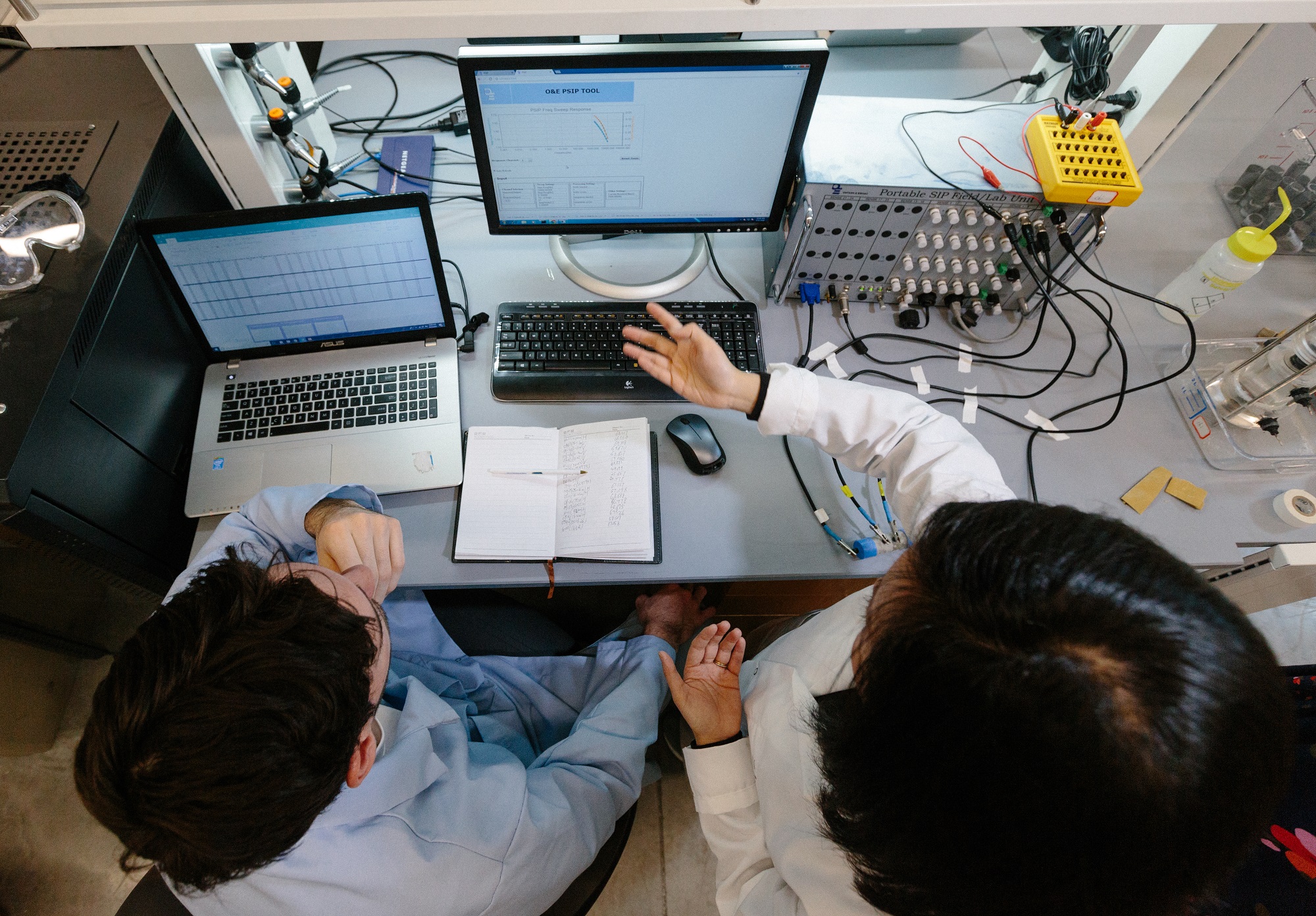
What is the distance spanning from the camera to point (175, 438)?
3.64 ft

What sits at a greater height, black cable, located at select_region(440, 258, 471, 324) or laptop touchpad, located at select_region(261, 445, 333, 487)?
black cable, located at select_region(440, 258, 471, 324)

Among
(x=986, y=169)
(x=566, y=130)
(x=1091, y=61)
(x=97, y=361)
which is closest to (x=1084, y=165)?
(x=986, y=169)

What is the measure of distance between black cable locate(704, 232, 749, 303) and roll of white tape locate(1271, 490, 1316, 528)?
998 mm

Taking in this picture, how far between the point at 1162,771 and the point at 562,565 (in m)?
0.77

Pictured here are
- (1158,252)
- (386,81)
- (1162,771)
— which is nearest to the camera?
(1162,771)

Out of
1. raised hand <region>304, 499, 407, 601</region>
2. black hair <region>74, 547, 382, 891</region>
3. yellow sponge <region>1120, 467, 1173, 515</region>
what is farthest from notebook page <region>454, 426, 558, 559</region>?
yellow sponge <region>1120, 467, 1173, 515</region>

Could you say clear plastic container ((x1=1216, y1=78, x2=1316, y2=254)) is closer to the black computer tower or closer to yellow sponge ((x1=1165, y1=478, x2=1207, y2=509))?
yellow sponge ((x1=1165, y1=478, x2=1207, y2=509))

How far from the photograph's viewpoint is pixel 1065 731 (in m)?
0.49

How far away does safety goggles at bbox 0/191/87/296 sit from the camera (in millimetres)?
919

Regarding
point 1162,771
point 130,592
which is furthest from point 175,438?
point 1162,771

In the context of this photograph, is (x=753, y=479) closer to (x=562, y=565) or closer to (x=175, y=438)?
(x=562, y=565)

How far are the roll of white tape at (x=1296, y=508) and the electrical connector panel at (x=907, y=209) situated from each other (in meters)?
0.55

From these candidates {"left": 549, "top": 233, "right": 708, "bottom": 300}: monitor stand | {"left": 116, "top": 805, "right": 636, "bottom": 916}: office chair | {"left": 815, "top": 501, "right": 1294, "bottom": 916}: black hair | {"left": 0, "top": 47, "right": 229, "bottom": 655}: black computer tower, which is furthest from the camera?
{"left": 549, "top": 233, "right": 708, "bottom": 300}: monitor stand

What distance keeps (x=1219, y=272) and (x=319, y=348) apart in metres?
1.67
